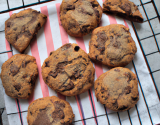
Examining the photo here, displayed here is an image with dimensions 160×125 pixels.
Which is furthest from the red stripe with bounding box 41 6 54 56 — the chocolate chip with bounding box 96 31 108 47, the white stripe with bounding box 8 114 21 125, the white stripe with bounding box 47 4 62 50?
the white stripe with bounding box 8 114 21 125

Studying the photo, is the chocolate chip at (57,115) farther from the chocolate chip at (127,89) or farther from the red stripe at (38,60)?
the chocolate chip at (127,89)

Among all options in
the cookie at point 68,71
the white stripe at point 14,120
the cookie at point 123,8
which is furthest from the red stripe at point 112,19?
the white stripe at point 14,120

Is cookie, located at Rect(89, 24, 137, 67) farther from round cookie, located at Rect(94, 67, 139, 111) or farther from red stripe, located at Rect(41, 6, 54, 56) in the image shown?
red stripe, located at Rect(41, 6, 54, 56)

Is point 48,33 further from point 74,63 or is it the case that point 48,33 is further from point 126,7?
point 126,7

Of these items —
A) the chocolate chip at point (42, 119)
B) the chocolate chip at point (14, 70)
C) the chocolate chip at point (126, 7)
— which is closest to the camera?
the chocolate chip at point (42, 119)

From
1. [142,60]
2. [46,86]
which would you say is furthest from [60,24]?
[142,60]

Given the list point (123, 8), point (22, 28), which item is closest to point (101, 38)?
point (123, 8)

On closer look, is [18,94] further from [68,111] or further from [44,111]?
[68,111]
